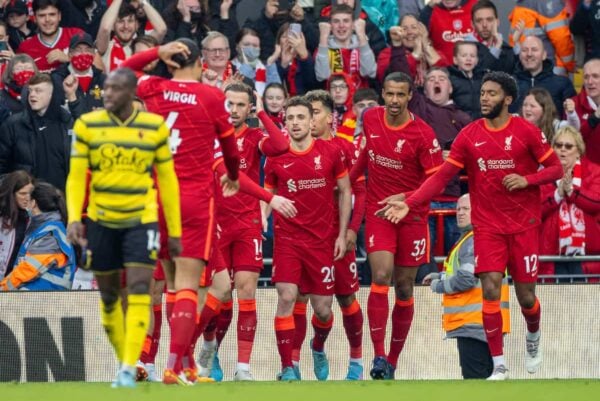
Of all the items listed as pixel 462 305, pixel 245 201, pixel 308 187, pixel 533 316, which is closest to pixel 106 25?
pixel 245 201

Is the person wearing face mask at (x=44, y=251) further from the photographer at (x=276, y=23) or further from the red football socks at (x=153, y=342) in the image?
the photographer at (x=276, y=23)

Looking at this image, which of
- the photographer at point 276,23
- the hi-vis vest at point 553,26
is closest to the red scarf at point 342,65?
the photographer at point 276,23

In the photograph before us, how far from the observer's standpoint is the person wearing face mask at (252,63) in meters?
19.9

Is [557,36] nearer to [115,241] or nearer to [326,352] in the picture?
[326,352]

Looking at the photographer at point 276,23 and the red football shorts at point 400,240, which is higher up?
the photographer at point 276,23

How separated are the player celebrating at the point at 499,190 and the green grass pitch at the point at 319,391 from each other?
1.95 metres

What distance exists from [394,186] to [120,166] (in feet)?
14.5

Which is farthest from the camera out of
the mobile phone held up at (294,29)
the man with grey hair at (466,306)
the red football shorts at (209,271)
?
the mobile phone held up at (294,29)

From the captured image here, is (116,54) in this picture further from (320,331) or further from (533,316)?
(533,316)

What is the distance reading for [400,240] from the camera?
15242 millimetres

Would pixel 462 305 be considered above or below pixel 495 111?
below

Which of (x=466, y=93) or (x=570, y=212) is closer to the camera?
(x=570, y=212)

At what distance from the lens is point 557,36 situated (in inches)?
824

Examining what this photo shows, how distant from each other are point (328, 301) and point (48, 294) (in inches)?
116
